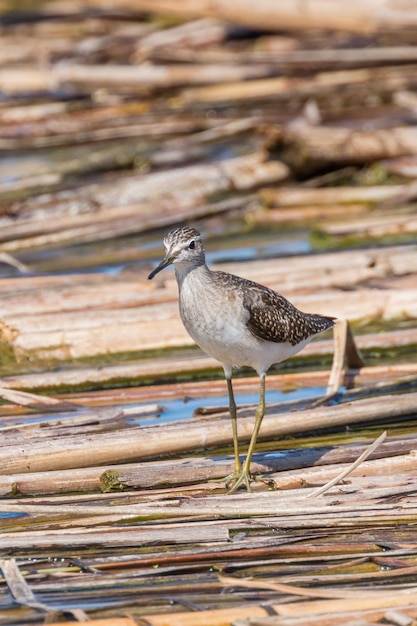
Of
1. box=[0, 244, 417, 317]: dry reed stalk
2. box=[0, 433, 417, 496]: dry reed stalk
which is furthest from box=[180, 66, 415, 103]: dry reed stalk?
box=[0, 433, 417, 496]: dry reed stalk

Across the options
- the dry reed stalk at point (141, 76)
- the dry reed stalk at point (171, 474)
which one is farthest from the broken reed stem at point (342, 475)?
the dry reed stalk at point (141, 76)

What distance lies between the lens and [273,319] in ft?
21.4

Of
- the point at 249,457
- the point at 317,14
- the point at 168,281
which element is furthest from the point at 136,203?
the point at 249,457

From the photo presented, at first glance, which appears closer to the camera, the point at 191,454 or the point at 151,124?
the point at 191,454

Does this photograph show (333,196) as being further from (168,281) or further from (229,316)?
(229,316)

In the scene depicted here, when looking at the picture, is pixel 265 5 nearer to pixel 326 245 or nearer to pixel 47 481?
pixel 326 245

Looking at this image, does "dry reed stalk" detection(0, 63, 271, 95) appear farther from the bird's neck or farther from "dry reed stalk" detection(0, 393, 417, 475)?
the bird's neck

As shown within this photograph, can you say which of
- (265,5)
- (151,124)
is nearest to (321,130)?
(151,124)

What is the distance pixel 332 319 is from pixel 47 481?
2.25 meters

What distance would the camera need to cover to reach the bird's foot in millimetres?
6078

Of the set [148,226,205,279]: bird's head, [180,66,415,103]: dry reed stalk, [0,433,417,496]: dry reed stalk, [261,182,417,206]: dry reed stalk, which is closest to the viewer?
[0,433,417,496]: dry reed stalk

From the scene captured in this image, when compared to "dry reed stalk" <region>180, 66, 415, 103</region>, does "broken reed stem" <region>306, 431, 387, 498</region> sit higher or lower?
lower

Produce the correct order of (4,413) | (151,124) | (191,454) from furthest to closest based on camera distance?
(151,124), (4,413), (191,454)

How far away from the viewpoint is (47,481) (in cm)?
604
